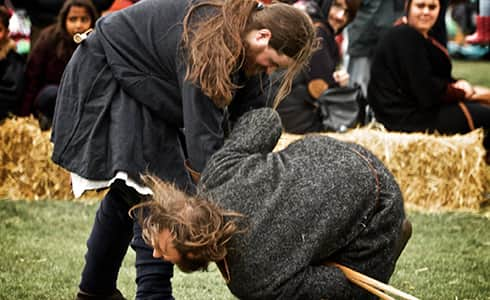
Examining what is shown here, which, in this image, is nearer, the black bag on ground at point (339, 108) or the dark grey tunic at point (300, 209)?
the dark grey tunic at point (300, 209)

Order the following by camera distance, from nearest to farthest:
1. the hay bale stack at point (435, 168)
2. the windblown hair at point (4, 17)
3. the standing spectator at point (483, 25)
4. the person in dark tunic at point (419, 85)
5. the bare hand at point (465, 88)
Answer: the hay bale stack at point (435, 168)
the person in dark tunic at point (419, 85)
the bare hand at point (465, 88)
the windblown hair at point (4, 17)
the standing spectator at point (483, 25)

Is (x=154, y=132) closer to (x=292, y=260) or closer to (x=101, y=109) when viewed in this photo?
(x=101, y=109)

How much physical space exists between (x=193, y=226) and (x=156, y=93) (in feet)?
2.14

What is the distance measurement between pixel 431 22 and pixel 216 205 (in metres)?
4.06

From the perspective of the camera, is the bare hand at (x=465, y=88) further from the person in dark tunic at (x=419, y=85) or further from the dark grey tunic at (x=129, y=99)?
the dark grey tunic at (x=129, y=99)

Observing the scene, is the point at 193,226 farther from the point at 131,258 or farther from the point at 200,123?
the point at 131,258

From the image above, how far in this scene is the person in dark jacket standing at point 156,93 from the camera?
334 cm

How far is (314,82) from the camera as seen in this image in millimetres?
7070

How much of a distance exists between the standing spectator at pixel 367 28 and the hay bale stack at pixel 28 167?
9.40ft

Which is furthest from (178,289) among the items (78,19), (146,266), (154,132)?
(78,19)

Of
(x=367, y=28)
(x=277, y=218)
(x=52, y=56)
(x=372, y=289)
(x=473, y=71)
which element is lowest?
(x=473, y=71)

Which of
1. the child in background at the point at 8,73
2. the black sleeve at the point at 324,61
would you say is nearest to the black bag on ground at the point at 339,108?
the black sleeve at the point at 324,61

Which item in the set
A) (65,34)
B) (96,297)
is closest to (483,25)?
(65,34)

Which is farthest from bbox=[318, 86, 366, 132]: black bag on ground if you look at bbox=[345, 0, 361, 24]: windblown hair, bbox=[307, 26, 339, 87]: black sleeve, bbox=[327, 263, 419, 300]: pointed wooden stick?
bbox=[327, 263, 419, 300]: pointed wooden stick
